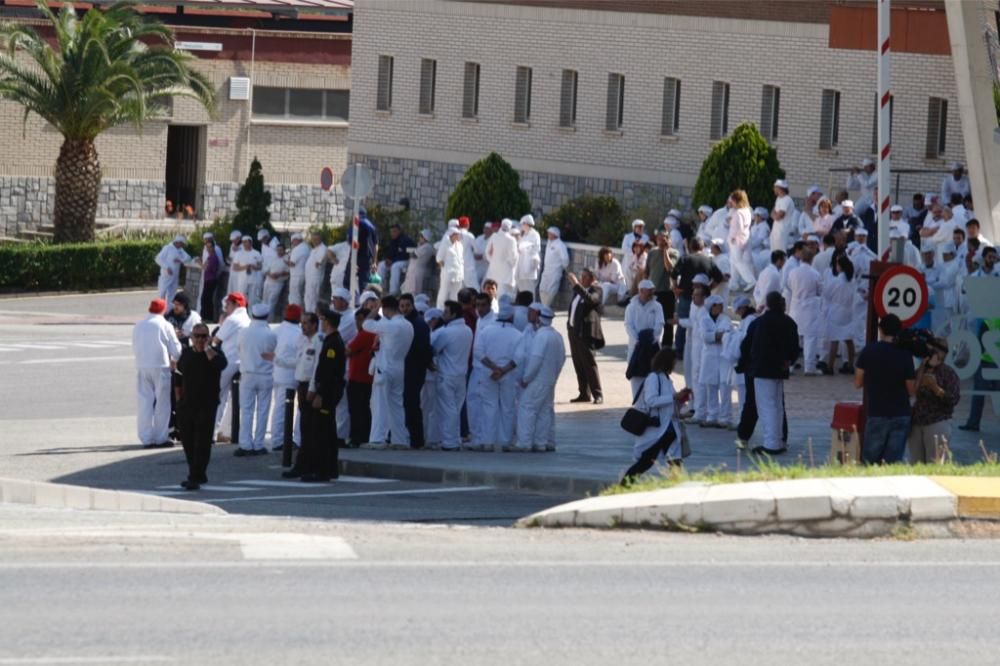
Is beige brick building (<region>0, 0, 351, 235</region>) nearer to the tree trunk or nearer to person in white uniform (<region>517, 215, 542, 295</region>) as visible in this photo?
the tree trunk

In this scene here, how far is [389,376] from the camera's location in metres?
22.4

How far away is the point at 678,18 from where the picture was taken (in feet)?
141

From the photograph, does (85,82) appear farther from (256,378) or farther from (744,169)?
(256,378)

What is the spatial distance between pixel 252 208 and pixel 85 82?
26.9 feet

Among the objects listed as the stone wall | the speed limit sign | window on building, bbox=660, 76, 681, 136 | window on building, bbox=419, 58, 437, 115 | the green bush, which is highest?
window on building, bbox=419, 58, 437, 115

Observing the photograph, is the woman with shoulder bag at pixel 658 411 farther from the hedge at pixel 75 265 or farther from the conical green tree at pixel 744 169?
the hedge at pixel 75 265

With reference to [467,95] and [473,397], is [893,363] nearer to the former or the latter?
[473,397]

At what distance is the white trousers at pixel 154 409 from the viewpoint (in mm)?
23266

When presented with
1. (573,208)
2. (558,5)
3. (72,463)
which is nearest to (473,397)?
(72,463)

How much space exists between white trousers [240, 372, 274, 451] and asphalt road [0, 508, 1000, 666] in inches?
321

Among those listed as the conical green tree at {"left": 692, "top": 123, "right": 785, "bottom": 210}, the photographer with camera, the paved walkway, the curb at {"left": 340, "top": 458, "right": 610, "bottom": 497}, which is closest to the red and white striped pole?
the photographer with camera

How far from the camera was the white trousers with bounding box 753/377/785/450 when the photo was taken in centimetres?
2130

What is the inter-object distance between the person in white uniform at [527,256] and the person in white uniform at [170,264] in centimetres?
779

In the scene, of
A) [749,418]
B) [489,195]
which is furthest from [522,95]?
[749,418]
